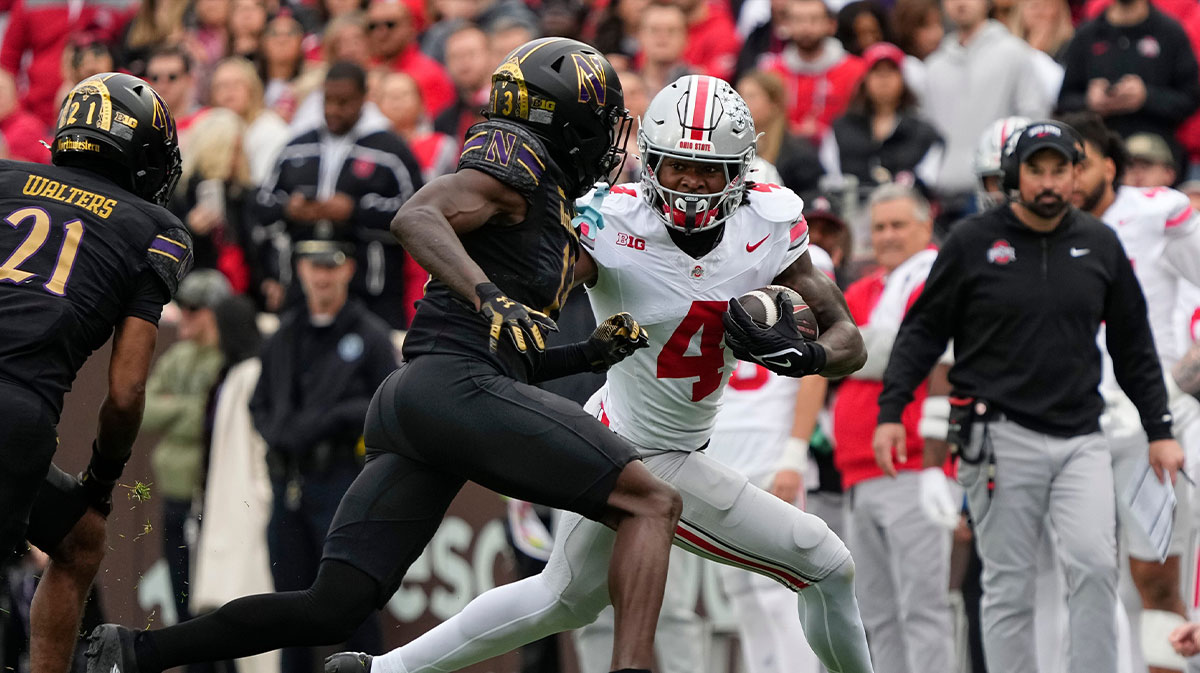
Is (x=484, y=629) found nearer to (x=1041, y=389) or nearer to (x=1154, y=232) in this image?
(x=1041, y=389)

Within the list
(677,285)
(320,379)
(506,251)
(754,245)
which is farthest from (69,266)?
(320,379)

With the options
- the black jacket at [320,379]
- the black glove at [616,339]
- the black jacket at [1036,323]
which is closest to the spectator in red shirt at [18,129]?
the black jacket at [320,379]

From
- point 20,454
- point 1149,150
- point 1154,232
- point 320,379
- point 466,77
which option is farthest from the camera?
point 466,77

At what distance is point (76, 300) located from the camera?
5445 mm

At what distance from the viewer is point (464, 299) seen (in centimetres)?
504

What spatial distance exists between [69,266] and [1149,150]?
5587 mm

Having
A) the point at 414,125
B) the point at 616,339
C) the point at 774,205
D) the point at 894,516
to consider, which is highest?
the point at 414,125

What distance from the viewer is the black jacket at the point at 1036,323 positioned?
271 inches

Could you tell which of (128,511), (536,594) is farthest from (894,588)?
(128,511)

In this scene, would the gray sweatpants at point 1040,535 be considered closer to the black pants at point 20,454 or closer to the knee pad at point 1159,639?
the knee pad at point 1159,639

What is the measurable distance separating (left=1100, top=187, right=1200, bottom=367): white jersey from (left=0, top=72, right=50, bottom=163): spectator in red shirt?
6.47 meters

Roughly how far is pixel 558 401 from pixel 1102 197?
11.6ft

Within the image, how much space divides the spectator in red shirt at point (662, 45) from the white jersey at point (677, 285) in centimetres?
475

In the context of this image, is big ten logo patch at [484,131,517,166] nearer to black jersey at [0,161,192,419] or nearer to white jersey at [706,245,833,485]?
black jersey at [0,161,192,419]
